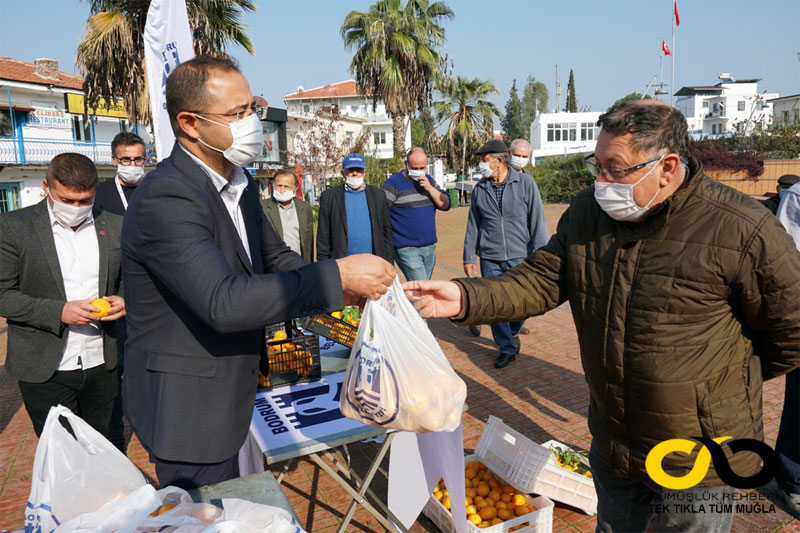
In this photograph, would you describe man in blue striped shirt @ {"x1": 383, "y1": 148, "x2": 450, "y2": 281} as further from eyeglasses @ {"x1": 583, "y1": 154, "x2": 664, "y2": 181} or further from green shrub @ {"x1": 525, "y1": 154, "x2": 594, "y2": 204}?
green shrub @ {"x1": 525, "y1": 154, "x2": 594, "y2": 204}

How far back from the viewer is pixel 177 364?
6.08ft

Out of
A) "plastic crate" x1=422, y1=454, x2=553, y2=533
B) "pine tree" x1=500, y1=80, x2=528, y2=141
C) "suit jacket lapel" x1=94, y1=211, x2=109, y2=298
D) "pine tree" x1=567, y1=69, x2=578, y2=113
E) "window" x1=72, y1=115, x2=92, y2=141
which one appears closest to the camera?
"plastic crate" x1=422, y1=454, x2=553, y2=533

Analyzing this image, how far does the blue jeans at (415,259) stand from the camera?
7078 mm

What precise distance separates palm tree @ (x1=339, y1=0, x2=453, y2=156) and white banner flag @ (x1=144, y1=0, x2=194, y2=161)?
18.4 meters

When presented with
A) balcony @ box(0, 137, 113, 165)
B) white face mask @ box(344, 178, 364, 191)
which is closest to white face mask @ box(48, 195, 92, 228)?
white face mask @ box(344, 178, 364, 191)

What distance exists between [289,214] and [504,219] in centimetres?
291

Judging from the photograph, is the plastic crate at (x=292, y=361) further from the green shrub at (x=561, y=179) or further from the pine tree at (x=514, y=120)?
the pine tree at (x=514, y=120)

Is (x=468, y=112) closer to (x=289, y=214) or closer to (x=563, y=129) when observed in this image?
(x=563, y=129)

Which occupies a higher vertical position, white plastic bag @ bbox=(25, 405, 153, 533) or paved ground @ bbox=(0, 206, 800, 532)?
white plastic bag @ bbox=(25, 405, 153, 533)

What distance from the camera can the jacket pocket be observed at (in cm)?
185

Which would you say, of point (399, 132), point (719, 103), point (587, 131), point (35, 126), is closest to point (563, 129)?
point (587, 131)

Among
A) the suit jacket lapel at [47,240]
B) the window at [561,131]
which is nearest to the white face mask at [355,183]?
the suit jacket lapel at [47,240]

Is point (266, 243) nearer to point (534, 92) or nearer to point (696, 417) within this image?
point (696, 417)

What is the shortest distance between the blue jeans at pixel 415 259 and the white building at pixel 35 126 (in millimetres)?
24228
